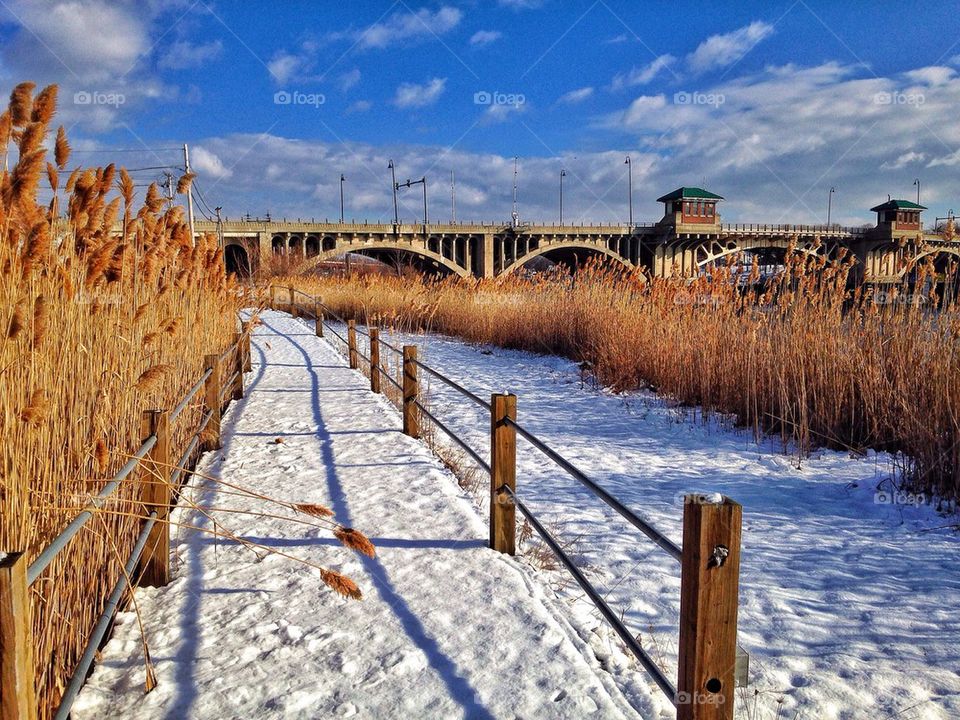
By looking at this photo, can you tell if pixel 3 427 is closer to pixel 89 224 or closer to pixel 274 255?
pixel 89 224

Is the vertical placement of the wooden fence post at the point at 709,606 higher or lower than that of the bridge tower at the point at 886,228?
lower

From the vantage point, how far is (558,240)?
40.0m

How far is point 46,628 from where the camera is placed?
1.93 metres

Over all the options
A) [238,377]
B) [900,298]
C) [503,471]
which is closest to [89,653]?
[503,471]

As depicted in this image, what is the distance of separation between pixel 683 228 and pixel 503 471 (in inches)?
1716

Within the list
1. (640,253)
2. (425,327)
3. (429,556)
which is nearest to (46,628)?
(429,556)

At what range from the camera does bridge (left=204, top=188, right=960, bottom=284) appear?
32.2m

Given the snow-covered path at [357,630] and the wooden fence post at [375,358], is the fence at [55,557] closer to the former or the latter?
the snow-covered path at [357,630]

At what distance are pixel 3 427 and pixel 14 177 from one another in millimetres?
847

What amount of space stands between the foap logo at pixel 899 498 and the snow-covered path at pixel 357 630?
8.85ft

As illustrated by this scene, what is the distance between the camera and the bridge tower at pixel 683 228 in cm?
4425

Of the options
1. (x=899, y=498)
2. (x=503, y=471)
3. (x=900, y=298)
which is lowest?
(x=899, y=498)

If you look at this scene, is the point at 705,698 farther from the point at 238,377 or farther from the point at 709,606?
the point at 238,377

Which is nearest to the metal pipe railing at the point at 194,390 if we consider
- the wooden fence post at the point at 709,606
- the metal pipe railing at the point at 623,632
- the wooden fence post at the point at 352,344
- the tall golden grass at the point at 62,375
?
the tall golden grass at the point at 62,375
